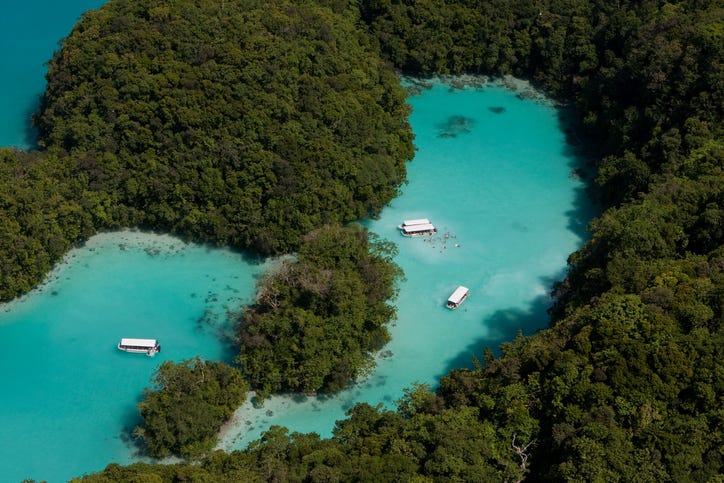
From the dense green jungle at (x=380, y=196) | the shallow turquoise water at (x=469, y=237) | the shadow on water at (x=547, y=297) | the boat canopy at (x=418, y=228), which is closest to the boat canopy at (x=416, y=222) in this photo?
the boat canopy at (x=418, y=228)

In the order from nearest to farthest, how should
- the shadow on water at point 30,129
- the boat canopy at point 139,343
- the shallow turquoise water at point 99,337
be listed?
the shallow turquoise water at point 99,337
the boat canopy at point 139,343
the shadow on water at point 30,129

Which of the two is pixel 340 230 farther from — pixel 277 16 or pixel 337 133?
pixel 277 16

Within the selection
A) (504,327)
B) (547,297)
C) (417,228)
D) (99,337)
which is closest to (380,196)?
(417,228)

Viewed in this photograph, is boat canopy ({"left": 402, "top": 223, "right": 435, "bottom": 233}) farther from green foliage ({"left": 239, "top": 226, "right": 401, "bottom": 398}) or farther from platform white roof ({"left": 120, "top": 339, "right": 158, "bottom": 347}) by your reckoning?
platform white roof ({"left": 120, "top": 339, "right": 158, "bottom": 347})

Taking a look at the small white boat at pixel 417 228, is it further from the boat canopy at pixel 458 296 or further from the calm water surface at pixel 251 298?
the boat canopy at pixel 458 296

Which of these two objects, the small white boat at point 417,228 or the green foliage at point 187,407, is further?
the small white boat at point 417,228

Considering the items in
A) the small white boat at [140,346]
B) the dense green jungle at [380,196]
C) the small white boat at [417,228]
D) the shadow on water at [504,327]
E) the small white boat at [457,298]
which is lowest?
the shadow on water at [504,327]
